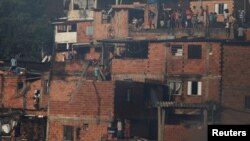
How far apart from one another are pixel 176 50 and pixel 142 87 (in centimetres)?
500

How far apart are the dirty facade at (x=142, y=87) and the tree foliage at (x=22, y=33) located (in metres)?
7.99

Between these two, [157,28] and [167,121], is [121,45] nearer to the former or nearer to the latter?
[157,28]

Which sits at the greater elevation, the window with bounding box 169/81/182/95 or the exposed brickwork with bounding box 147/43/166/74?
the exposed brickwork with bounding box 147/43/166/74

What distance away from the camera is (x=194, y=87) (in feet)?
110

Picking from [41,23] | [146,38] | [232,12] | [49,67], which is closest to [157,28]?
[146,38]

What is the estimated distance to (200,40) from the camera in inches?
1305

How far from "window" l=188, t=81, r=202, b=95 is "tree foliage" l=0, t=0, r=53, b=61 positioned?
19.1m

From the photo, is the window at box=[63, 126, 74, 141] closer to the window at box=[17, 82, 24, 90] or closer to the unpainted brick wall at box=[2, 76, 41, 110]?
the unpainted brick wall at box=[2, 76, 41, 110]

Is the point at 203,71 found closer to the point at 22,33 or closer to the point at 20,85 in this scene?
the point at 20,85

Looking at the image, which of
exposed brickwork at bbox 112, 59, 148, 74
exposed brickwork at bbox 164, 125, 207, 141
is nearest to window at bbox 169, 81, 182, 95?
exposed brickwork at bbox 112, 59, 148, 74

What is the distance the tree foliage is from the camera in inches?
1759

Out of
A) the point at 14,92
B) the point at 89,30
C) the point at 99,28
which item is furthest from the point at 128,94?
the point at 89,30

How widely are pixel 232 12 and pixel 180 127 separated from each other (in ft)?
53.5

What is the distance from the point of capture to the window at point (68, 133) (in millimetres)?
28328
